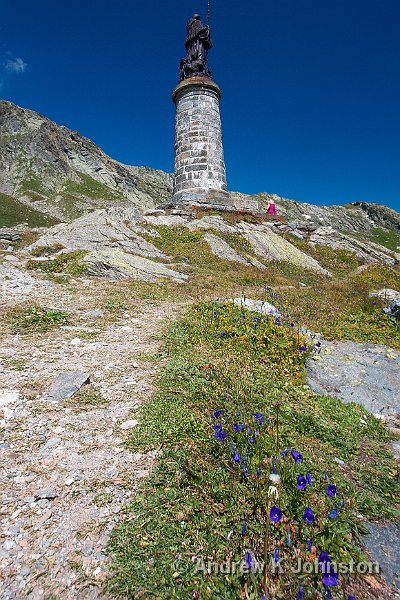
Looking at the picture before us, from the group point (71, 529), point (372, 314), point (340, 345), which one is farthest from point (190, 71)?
point (71, 529)

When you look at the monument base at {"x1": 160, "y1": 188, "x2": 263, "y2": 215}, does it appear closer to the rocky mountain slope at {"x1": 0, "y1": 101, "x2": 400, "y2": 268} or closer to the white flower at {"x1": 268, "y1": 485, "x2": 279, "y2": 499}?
the rocky mountain slope at {"x1": 0, "y1": 101, "x2": 400, "y2": 268}

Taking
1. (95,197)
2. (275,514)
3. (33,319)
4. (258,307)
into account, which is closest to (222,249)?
(258,307)

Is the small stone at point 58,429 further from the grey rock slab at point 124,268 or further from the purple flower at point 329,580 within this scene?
the grey rock slab at point 124,268

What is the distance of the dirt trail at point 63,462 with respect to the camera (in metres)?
2.41

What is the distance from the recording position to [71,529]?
2703mm

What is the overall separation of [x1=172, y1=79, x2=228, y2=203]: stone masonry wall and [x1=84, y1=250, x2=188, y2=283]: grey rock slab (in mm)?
12932

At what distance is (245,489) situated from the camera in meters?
3.05

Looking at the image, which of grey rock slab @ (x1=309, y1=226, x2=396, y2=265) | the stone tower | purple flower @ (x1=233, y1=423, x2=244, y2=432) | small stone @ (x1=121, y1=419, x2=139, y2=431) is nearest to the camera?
purple flower @ (x1=233, y1=423, x2=244, y2=432)

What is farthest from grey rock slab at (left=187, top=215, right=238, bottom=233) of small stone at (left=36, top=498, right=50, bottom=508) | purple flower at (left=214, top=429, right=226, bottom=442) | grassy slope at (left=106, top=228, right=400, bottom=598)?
small stone at (left=36, top=498, right=50, bottom=508)

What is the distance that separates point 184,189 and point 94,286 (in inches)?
678

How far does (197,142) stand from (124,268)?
17.0 m

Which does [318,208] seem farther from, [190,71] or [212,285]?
[212,285]

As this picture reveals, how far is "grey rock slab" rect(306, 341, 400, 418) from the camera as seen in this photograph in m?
5.06

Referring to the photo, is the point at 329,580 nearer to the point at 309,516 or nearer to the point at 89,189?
the point at 309,516
